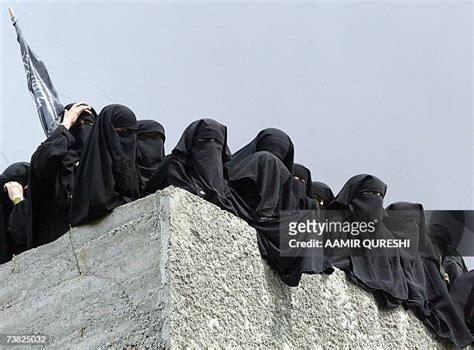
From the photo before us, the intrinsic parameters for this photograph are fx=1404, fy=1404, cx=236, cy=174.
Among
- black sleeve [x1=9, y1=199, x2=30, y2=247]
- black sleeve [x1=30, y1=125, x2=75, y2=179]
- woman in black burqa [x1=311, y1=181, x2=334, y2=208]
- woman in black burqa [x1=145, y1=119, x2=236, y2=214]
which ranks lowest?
woman in black burqa [x1=311, y1=181, x2=334, y2=208]

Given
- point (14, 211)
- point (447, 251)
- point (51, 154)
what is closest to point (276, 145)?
point (51, 154)

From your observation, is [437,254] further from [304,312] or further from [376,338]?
[304,312]

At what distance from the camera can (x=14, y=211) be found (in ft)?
31.0

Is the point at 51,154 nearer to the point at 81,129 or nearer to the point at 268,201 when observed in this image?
the point at 81,129

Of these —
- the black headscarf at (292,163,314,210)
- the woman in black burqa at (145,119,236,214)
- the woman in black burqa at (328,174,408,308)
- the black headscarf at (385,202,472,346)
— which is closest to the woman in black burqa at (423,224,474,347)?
the black headscarf at (385,202,472,346)

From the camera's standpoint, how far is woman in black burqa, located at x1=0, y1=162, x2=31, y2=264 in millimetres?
9328

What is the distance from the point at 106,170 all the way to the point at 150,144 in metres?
1.07

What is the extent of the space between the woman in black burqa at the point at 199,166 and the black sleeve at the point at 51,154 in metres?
0.60

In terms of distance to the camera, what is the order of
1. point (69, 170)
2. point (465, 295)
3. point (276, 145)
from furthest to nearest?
point (465, 295), point (276, 145), point (69, 170)

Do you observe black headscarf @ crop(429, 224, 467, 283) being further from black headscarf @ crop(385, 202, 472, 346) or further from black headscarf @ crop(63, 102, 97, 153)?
black headscarf @ crop(63, 102, 97, 153)

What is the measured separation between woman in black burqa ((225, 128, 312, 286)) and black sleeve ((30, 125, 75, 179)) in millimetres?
1100

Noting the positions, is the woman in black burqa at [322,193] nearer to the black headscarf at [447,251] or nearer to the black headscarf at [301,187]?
the black headscarf at [301,187]

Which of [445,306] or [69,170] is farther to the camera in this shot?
[445,306]

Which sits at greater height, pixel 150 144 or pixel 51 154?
pixel 51 154
